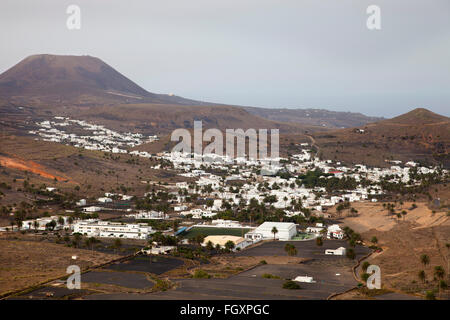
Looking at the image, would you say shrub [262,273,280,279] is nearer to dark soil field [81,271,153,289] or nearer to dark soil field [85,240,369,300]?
dark soil field [85,240,369,300]

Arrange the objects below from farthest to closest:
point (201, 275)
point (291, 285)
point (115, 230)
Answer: point (115, 230), point (201, 275), point (291, 285)

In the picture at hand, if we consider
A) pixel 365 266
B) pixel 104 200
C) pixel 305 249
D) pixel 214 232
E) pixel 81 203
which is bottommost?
pixel 305 249

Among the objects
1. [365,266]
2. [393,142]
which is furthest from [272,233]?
[393,142]

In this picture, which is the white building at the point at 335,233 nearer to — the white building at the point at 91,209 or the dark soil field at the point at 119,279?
the dark soil field at the point at 119,279

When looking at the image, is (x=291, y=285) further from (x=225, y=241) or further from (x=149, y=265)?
(x=225, y=241)
